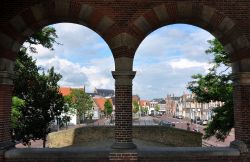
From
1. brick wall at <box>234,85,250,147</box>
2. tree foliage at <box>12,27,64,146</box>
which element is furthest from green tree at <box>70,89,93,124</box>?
brick wall at <box>234,85,250,147</box>

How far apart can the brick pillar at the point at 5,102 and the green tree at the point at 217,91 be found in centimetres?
1291

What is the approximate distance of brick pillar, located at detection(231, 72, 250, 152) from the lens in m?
10.2

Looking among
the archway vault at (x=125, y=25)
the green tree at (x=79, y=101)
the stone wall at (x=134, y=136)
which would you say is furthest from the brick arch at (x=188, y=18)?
the green tree at (x=79, y=101)

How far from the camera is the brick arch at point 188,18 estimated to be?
33.8ft

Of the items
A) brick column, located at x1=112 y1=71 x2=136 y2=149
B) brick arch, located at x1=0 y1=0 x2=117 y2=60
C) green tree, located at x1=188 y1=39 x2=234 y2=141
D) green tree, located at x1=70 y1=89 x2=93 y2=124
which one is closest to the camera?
brick column, located at x1=112 y1=71 x2=136 y2=149

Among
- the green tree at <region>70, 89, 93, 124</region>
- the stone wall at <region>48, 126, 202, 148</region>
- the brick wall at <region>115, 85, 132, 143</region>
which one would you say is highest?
the green tree at <region>70, 89, 93, 124</region>

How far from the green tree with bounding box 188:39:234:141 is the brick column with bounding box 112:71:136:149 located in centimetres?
1047

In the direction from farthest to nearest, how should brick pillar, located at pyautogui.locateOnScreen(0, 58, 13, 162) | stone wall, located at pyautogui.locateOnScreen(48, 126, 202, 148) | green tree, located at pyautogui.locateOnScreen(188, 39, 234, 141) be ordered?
stone wall, located at pyautogui.locateOnScreen(48, 126, 202, 148)
green tree, located at pyautogui.locateOnScreen(188, 39, 234, 141)
brick pillar, located at pyautogui.locateOnScreen(0, 58, 13, 162)

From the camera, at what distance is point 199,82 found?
71.1ft

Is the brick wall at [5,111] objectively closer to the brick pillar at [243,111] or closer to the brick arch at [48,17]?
the brick arch at [48,17]

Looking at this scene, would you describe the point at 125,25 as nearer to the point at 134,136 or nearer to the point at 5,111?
the point at 5,111

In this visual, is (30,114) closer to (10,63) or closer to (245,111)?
(10,63)

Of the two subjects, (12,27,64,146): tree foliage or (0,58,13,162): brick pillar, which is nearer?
(0,58,13,162): brick pillar

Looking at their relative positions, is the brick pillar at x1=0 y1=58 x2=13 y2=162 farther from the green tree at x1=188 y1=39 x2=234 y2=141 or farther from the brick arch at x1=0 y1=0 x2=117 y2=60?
the green tree at x1=188 y1=39 x2=234 y2=141
